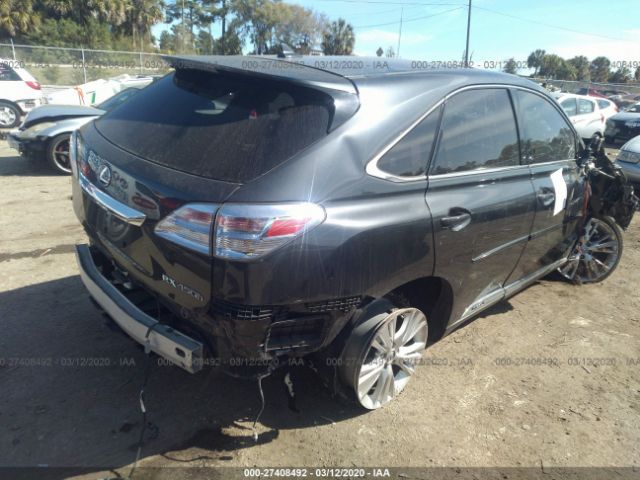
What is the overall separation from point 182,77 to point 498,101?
1.93 meters

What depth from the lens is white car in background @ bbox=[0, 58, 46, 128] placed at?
12133mm

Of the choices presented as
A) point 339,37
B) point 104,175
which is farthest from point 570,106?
point 339,37

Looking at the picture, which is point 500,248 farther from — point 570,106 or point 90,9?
point 90,9

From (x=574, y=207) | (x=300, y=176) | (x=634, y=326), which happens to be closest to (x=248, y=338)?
(x=300, y=176)

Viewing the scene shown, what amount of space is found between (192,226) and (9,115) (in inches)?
509

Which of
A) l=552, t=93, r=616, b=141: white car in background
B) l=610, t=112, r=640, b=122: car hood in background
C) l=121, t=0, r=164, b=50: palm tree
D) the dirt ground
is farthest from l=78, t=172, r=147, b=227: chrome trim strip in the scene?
l=121, t=0, r=164, b=50: palm tree

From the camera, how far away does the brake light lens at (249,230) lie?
1945 mm

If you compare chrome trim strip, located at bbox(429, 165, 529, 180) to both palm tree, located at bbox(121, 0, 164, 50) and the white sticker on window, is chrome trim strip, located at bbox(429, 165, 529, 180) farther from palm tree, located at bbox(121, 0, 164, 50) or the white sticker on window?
palm tree, located at bbox(121, 0, 164, 50)

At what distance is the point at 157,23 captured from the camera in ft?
141

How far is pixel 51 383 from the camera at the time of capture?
112 inches

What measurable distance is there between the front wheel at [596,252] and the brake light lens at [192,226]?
12.5ft

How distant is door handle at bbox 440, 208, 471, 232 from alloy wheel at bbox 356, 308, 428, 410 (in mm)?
499

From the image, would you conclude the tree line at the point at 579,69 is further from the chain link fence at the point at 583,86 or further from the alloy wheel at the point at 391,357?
the alloy wheel at the point at 391,357

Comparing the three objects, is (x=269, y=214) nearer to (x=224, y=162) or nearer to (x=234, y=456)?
(x=224, y=162)
